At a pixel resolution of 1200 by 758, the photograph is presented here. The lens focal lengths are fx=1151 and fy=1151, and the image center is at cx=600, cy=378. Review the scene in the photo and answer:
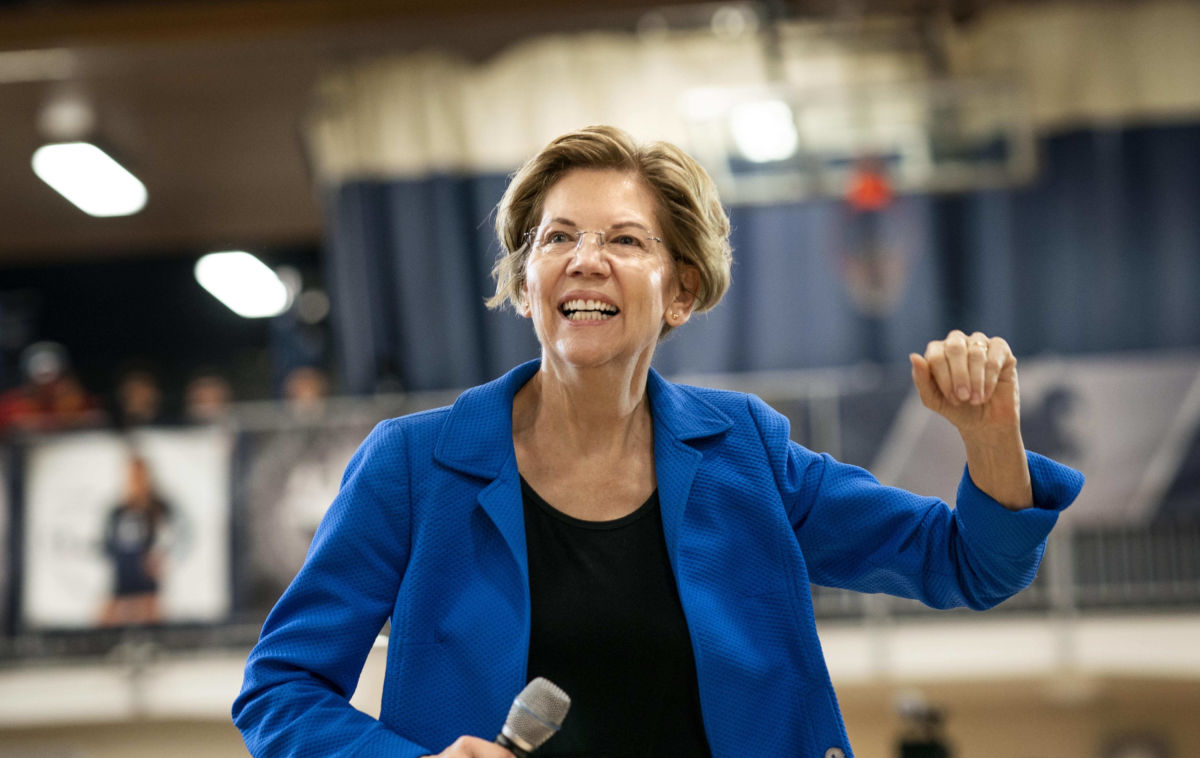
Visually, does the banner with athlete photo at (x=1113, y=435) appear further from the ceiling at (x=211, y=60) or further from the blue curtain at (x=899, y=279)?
the ceiling at (x=211, y=60)

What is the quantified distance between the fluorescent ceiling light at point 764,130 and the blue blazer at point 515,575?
Result: 4.11m

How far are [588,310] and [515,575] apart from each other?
0.35 metres

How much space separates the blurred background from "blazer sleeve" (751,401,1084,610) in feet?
12.5

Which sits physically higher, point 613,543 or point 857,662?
point 613,543

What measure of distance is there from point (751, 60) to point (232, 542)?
12.2 feet

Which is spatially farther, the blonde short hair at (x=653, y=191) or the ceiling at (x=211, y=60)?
the ceiling at (x=211, y=60)

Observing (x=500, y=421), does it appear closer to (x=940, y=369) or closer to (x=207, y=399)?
(x=940, y=369)

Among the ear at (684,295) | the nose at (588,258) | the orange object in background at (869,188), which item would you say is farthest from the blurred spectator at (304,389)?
the nose at (588,258)

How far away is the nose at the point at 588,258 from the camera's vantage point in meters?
1.49

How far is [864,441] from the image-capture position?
17.5ft

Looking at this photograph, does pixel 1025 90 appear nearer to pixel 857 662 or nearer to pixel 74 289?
pixel 857 662

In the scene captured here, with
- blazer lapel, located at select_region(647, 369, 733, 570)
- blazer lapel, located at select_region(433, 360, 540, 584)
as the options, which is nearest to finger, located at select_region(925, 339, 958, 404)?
blazer lapel, located at select_region(647, 369, 733, 570)

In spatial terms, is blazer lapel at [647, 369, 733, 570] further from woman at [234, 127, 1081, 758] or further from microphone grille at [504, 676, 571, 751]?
microphone grille at [504, 676, 571, 751]

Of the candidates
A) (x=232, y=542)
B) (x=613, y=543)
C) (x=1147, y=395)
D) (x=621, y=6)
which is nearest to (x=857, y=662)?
(x=1147, y=395)
